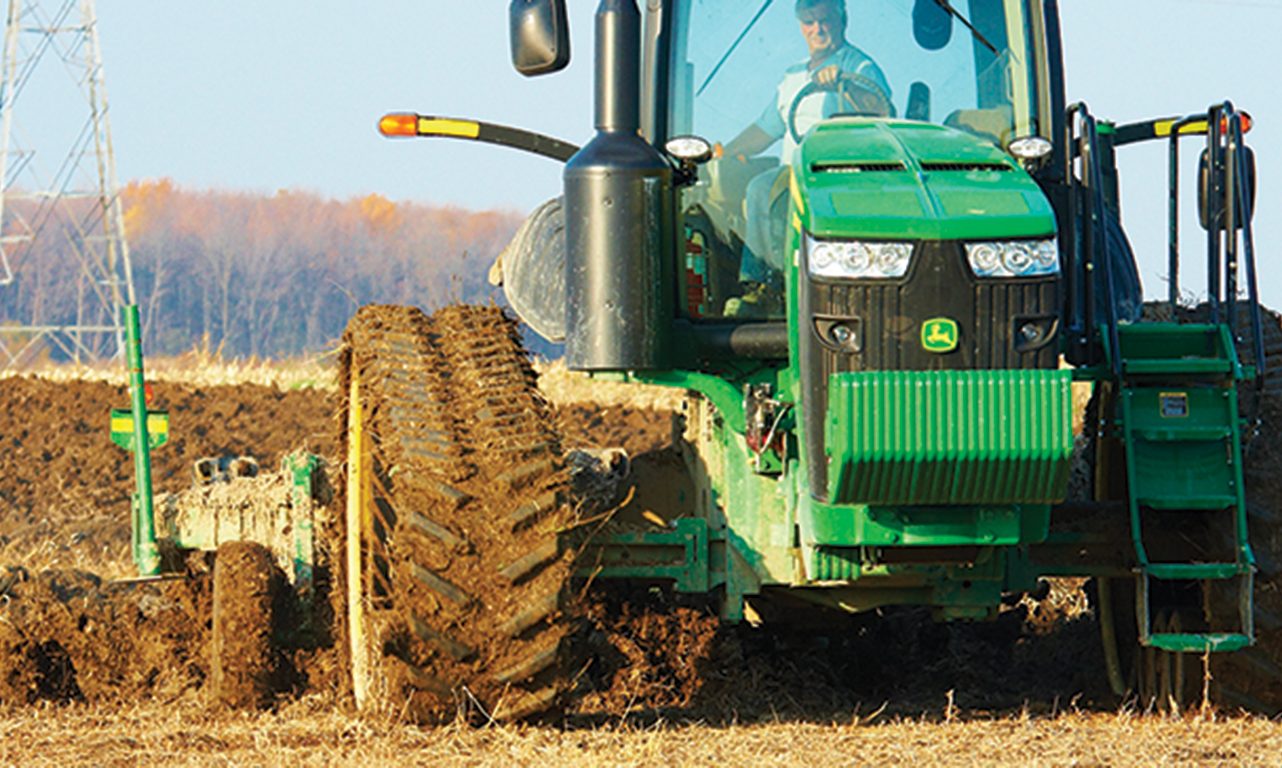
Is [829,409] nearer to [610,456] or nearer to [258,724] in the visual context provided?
[258,724]

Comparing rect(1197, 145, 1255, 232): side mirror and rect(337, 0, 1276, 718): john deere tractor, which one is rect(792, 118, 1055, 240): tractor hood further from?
rect(1197, 145, 1255, 232): side mirror

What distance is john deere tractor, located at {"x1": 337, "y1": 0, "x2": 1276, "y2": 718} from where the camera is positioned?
676 cm

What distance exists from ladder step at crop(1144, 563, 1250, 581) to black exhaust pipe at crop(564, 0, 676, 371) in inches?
72.9

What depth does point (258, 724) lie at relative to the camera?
7.84 metres

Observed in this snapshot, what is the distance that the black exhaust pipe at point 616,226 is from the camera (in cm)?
748

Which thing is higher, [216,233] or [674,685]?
[216,233]

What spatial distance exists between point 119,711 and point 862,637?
3.32m

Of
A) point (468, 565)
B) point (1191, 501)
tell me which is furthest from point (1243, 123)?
point (468, 565)

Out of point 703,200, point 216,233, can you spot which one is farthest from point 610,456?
point 216,233

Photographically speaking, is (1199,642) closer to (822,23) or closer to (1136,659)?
(1136,659)

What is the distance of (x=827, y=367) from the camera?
6.89m

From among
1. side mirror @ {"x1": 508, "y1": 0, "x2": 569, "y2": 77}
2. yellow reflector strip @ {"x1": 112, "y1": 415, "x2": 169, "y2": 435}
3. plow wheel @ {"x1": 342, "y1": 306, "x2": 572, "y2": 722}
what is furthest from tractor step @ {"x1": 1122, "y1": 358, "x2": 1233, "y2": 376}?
yellow reflector strip @ {"x1": 112, "y1": 415, "x2": 169, "y2": 435}

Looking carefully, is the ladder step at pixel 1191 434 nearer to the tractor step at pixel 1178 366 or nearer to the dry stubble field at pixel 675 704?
the tractor step at pixel 1178 366

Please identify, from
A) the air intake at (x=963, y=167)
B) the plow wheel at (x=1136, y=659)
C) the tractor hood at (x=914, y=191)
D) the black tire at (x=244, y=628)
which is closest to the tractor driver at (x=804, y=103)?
the tractor hood at (x=914, y=191)
